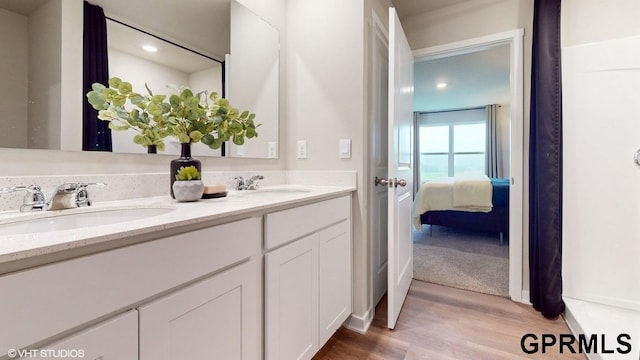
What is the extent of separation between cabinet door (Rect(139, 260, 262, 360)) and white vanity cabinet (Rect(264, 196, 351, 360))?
90 mm

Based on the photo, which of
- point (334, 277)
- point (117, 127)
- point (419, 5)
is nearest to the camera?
point (117, 127)

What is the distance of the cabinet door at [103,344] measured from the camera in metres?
0.51

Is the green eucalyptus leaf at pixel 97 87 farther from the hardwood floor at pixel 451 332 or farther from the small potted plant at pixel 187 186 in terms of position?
the hardwood floor at pixel 451 332

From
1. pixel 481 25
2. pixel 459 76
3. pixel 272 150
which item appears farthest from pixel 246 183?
pixel 459 76

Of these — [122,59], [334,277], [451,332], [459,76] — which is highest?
[459,76]

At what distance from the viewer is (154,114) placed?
1.10m

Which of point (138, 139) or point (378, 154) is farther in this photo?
point (378, 154)

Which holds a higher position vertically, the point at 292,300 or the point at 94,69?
the point at 94,69

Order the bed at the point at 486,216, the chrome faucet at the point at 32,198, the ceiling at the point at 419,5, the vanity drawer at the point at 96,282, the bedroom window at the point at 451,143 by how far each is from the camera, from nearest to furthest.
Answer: the vanity drawer at the point at 96,282
the chrome faucet at the point at 32,198
the ceiling at the point at 419,5
the bed at the point at 486,216
the bedroom window at the point at 451,143

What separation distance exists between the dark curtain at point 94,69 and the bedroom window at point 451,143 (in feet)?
23.5

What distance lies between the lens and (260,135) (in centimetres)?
179

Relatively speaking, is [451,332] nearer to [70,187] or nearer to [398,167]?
[398,167]

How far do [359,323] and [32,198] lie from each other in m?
1.64

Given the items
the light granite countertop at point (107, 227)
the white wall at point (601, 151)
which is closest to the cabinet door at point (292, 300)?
the light granite countertop at point (107, 227)
